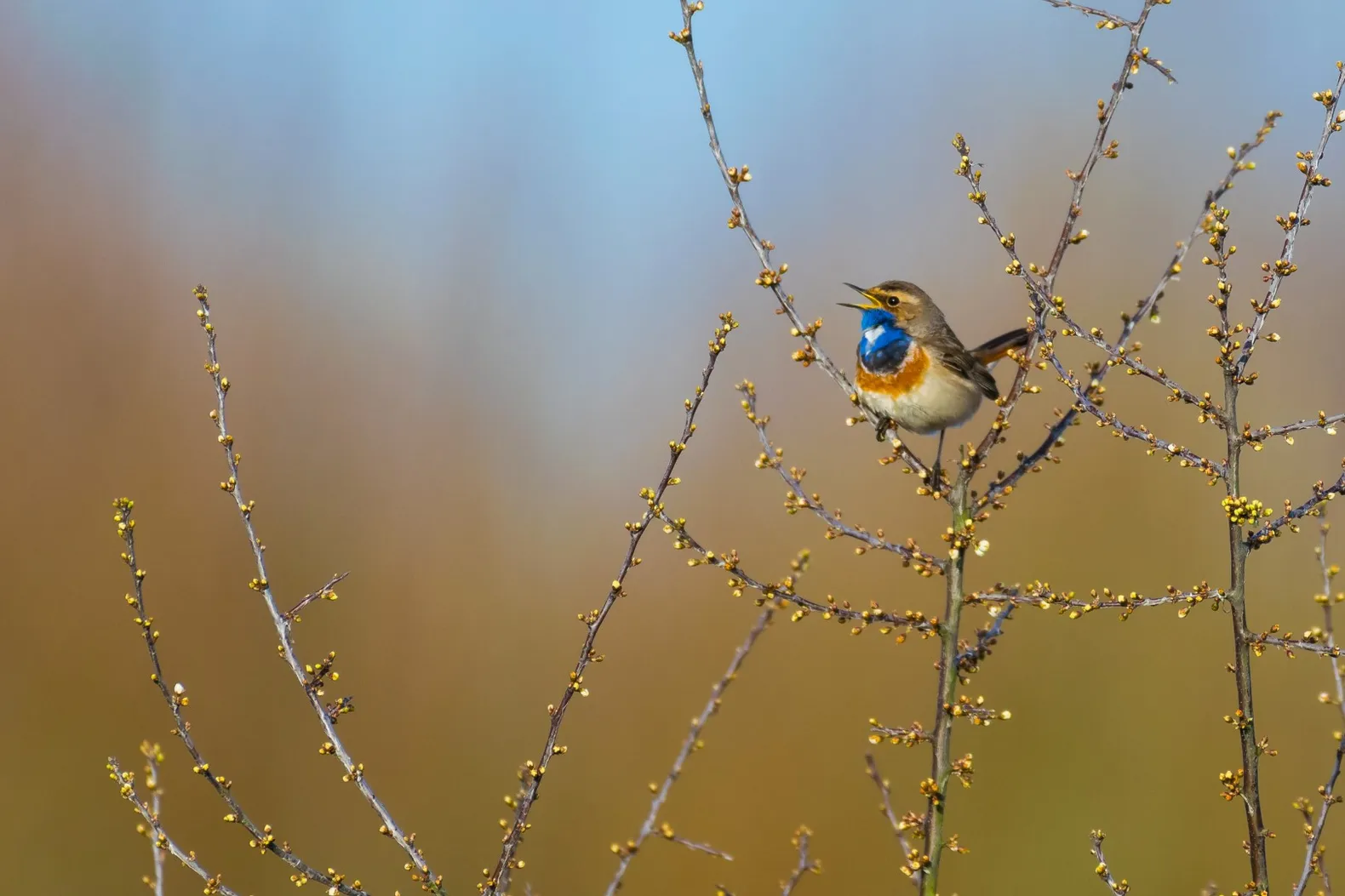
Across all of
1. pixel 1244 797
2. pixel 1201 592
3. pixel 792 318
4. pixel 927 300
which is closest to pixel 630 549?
pixel 792 318

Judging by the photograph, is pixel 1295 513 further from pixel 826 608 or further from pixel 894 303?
pixel 894 303

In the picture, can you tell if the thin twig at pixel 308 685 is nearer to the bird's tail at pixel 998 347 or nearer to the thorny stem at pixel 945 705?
the thorny stem at pixel 945 705

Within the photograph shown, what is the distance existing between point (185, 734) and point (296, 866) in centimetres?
48

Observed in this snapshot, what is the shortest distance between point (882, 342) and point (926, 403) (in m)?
0.45

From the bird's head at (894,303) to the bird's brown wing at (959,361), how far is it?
18 cm

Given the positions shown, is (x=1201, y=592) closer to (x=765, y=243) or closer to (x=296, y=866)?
(x=765, y=243)

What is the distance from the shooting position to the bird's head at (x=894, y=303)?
521 centimetres

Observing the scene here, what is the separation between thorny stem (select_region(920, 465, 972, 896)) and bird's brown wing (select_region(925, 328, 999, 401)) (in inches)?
70.1

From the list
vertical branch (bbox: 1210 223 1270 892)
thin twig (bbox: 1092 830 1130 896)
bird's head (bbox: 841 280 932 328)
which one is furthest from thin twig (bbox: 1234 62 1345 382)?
bird's head (bbox: 841 280 932 328)

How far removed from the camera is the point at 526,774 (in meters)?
3.08

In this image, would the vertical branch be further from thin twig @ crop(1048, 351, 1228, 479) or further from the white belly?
the white belly

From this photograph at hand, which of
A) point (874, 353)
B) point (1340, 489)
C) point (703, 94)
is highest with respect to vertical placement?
point (874, 353)

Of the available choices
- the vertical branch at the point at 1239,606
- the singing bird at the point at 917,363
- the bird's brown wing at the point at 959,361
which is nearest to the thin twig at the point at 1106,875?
the vertical branch at the point at 1239,606

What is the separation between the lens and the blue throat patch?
16.0 feet
